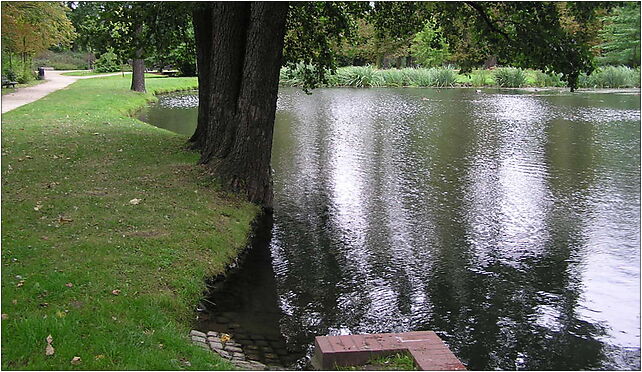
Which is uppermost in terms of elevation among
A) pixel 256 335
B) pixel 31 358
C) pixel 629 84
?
pixel 629 84

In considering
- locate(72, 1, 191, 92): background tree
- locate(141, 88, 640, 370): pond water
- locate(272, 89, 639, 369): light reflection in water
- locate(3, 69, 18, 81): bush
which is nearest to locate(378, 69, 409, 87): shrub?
locate(3, 69, 18, 81): bush

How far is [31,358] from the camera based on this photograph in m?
4.33

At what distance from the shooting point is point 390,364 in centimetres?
468

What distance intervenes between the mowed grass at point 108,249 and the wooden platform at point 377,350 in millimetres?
818

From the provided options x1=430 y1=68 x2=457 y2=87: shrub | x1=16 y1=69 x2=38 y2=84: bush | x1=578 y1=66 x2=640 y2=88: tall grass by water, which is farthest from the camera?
x1=430 y1=68 x2=457 y2=87: shrub

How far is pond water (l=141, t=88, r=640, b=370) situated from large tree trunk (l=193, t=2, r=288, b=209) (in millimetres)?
868

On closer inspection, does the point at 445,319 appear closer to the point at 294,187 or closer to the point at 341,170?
the point at 294,187

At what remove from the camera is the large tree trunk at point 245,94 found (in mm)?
9625

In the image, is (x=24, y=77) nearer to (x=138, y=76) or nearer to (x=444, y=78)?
(x=138, y=76)

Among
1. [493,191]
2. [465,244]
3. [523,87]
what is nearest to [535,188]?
[493,191]

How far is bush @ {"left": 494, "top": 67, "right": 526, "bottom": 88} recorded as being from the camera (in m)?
42.1

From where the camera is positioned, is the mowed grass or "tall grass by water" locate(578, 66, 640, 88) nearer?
the mowed grass

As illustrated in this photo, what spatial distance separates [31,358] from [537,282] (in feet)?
18.2

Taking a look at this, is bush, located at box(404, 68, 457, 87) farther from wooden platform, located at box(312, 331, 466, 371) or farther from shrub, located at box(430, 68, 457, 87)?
wooden platform, located at box(312, 331, 466, 371)
